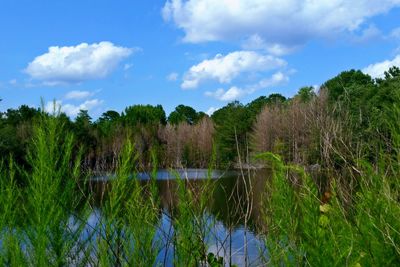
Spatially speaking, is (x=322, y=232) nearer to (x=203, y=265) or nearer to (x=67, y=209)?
(x=203, y=265)

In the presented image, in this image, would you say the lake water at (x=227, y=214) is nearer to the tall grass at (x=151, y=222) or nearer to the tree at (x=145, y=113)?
the tall grass at (x=151, y=222)

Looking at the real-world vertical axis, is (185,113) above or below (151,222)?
above

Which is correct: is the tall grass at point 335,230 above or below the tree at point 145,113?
below

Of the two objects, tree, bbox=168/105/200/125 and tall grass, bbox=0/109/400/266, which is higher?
tree, bbox=168/105/200/125

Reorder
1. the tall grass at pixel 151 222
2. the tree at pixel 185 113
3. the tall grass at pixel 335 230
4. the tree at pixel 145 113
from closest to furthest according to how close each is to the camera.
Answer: the tall grass at pixel 335 230
the tall grass at pixel 151 222
the tree at pixel 145 113
the tree at pixel 185 113

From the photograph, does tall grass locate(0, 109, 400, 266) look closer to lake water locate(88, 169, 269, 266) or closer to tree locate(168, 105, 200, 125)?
lake water locate(88, 169, 269, 266)

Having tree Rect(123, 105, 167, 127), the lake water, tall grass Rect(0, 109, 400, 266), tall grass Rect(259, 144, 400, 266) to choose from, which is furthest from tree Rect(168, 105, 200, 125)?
tall grass Rect(259, 144, 400, 266)

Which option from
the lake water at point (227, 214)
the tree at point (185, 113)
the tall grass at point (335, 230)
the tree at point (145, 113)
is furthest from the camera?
the tree at point (185, 113)

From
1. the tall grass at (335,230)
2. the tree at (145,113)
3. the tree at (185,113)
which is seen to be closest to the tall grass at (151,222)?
the tall grass at (335,230)

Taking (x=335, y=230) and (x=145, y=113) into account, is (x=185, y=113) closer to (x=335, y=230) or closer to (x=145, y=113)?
(x=145, y=113)

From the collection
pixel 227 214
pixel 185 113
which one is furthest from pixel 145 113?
pixel 227 214

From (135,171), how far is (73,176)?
1.26 feet

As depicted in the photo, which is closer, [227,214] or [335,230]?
[335,230]

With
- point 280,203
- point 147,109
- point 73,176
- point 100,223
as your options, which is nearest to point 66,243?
point 100,223
